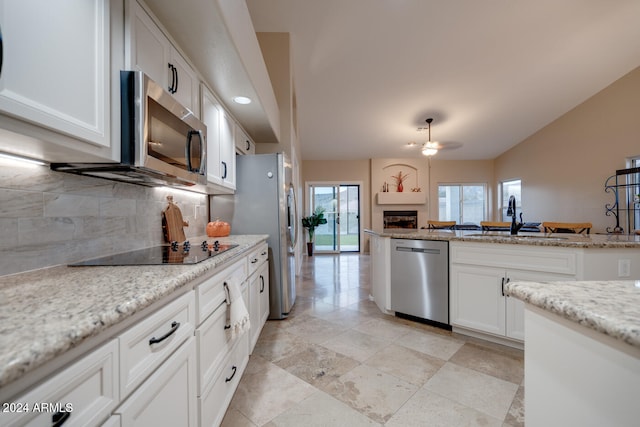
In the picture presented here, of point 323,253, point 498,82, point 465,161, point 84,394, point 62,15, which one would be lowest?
point 323,253

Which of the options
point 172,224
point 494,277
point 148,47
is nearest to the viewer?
point 148,47

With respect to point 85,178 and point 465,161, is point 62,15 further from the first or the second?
point 465,161

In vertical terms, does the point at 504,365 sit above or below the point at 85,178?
below

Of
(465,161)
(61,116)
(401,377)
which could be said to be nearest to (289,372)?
(401,377)

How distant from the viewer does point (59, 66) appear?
812mm

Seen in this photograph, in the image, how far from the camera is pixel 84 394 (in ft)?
1.75

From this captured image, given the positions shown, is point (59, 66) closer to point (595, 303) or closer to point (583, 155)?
point (595, 303)

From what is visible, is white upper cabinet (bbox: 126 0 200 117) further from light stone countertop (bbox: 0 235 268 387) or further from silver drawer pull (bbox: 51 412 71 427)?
silver drawer pull (bbox: 51 412 71 427)

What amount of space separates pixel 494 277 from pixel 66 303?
2.57 m

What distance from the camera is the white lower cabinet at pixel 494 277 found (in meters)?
1.93

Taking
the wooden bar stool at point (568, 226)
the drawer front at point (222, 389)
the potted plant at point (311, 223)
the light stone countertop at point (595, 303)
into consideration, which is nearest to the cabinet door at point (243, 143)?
the drawer front at point (222, 389)

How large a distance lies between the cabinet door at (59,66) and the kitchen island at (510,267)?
246 centimetres

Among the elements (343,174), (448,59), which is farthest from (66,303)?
(343,174)

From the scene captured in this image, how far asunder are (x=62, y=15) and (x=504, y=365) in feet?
9.61
